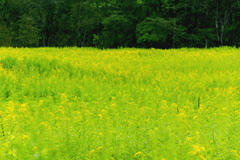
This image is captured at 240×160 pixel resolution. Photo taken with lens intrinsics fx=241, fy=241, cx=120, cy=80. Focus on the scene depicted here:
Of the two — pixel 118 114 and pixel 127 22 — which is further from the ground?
pixel 127 22

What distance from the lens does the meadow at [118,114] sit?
12.0 feet

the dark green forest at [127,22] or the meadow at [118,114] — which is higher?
the dark green forest at [127,22]

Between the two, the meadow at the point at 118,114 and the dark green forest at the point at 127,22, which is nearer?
the meadow at the point at 118,114

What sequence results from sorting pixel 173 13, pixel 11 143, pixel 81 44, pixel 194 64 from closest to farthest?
pixel 11 143
pixel 194 64
pixel 173 13
pixel 81 44

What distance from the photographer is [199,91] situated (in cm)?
729

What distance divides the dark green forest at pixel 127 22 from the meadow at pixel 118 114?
15.9m

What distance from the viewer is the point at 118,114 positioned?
5.09 meters

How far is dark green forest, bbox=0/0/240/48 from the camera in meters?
27.1

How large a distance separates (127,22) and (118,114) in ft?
82.7

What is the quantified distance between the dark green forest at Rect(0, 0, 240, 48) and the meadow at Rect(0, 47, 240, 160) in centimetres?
1594

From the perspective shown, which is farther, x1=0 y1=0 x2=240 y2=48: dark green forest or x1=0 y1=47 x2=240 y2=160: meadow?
x1=0 y1=0 x2=240 y2=48: dark green forest

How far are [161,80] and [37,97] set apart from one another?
411 centimetres

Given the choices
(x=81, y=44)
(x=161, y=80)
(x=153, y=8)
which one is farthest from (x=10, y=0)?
(x=161, y=80)

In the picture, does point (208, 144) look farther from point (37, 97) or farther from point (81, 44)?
point (81, 44)
